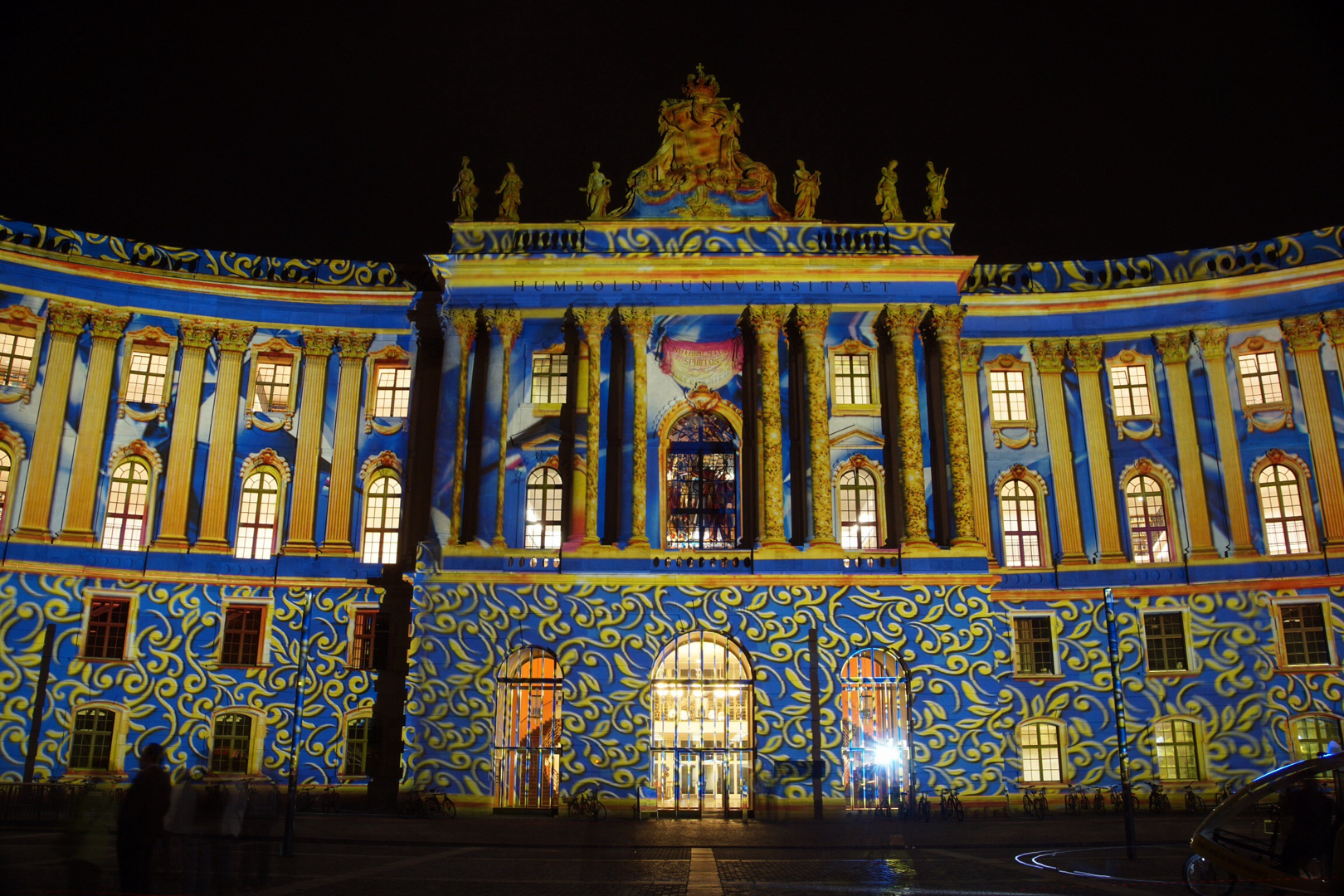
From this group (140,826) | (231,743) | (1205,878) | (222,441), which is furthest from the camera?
(222,441)

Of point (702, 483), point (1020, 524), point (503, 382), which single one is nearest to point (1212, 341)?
point (1020, 524)

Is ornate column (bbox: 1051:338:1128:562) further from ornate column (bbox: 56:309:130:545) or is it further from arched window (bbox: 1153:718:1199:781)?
ornate column (bbox: 56:309:130:545)

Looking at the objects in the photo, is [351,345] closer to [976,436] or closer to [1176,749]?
[976,436]

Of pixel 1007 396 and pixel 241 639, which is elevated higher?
pixel 1007 396

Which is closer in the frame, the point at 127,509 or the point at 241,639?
the point at 241,639

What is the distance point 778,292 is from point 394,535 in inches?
590

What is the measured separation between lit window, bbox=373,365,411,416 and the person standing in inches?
967

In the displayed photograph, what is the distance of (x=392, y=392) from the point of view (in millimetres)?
37281

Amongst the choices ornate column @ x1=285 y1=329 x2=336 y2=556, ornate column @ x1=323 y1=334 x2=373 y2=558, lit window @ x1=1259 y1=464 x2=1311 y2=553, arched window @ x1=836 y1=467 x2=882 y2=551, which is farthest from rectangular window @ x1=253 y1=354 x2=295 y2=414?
lit window @ x1=1259 y1=464 x2=1311 y2=553

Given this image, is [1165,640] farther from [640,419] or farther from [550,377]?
[550,377]

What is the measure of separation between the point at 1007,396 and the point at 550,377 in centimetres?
1568

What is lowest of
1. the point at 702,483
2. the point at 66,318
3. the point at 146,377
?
the point at 702,483

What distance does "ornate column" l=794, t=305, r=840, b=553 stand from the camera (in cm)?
3203

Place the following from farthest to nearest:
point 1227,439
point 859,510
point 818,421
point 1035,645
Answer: point 1227,439 → point 1035,645 → point 859,510 → point 818,421
